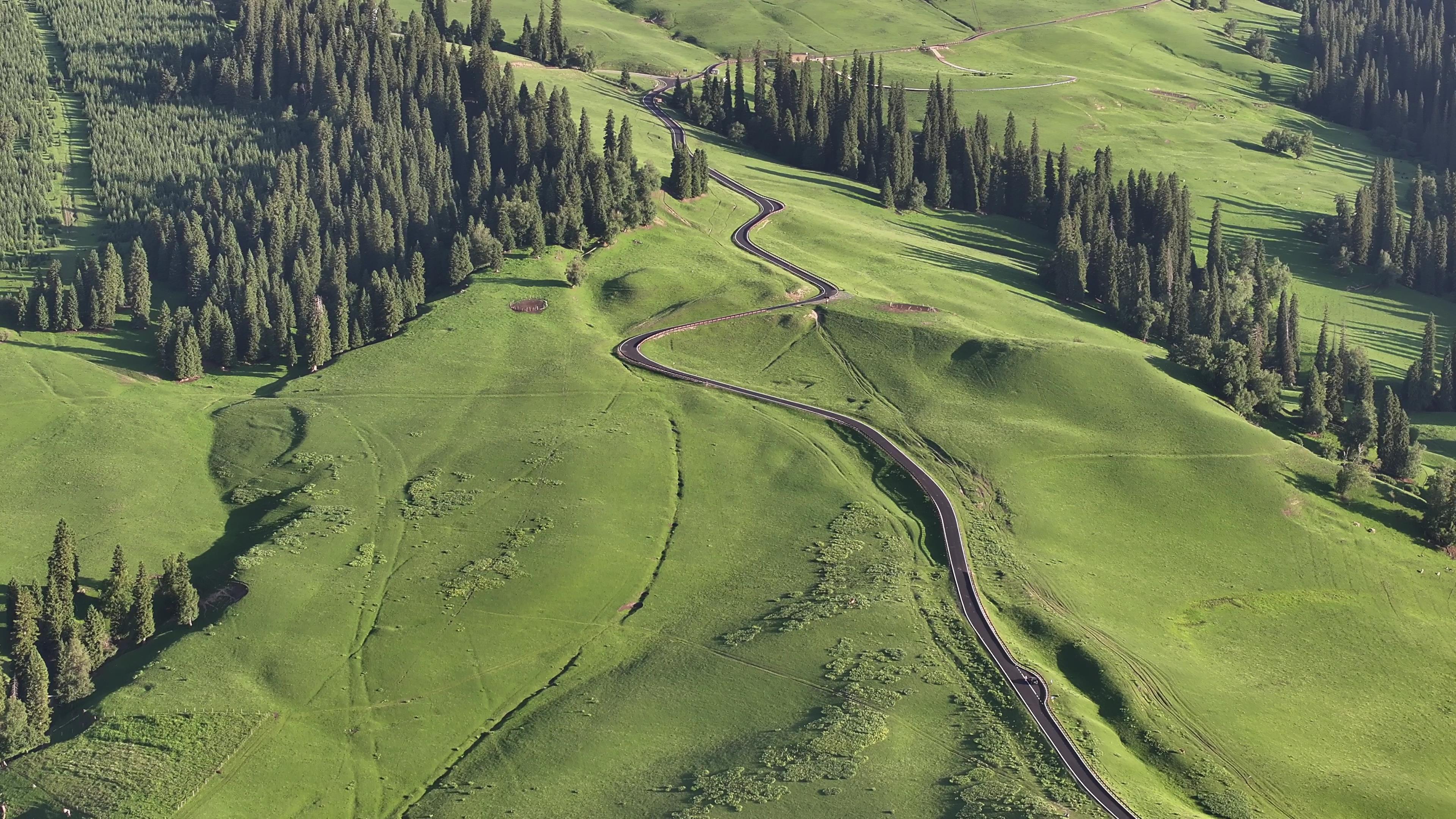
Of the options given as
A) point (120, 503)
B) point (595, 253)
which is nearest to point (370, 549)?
point (120, 503)

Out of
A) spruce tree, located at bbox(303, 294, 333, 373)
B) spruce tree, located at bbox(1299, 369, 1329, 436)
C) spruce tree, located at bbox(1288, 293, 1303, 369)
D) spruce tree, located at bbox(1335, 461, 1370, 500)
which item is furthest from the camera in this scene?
spruce tree, located at bbox(1288, 293, 1303, 369)

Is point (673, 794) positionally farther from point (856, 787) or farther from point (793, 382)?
point (793, 382)

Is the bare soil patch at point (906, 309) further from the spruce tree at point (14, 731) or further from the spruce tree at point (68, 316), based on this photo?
the spruce tree at point (14, 731)

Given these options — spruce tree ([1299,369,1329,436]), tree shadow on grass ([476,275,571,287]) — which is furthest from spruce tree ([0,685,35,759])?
spruce tree ([1299,369,1329,436])

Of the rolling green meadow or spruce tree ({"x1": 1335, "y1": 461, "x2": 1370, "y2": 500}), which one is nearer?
the rolling green meadow

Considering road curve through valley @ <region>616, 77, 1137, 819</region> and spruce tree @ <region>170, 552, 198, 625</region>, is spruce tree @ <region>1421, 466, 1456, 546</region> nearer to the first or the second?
road curve through valley @ <region>616, 77, 1137, 819</region>

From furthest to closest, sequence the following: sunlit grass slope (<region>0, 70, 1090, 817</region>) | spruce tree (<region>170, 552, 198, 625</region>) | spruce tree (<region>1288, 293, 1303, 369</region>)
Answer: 1. spruce tree (<region>1288, 293, 1303, 369</region>)
2. spruce tree (<region>170, 552, 198, 625</region>)
3. sunlit grass slope (<region>0, 70, 1090, 817</region>)

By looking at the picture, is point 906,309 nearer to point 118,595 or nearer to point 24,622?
point 118,595

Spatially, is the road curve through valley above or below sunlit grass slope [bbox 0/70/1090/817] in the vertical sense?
above
